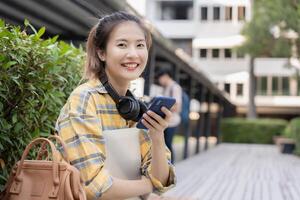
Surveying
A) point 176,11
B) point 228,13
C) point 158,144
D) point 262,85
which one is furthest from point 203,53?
point 158,144

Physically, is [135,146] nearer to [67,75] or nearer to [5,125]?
[5,125]

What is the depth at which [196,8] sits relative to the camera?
4266 centimetres

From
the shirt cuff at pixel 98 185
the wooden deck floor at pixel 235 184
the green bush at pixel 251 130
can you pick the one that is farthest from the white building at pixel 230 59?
the shirt cuff at pixel 98 185

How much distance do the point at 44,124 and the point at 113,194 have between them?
132cm

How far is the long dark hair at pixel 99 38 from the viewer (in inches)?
88.6

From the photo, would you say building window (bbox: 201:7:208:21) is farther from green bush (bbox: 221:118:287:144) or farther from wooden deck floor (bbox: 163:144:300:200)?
wooden deck floor (bbox: 163:144:300:200)

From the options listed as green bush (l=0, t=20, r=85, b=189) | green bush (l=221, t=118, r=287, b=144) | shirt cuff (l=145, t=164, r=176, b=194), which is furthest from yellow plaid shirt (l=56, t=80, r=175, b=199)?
green bush (l=221, t=118, r=287, b=144)

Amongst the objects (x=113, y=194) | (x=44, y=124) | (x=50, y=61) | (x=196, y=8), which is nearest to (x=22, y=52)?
(x=50, y=61)

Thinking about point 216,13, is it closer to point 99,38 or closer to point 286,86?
point 286,86

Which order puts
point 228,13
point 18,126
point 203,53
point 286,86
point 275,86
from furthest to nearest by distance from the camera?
point 228,13
point 203,53
point 275,86
point 286,86
point 18,126

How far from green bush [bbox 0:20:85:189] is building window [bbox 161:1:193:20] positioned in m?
40.8

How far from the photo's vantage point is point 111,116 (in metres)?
2.15

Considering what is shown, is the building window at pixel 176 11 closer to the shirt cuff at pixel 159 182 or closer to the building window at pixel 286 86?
the building window at pixel 286 86

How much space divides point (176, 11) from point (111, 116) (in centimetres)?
4243
